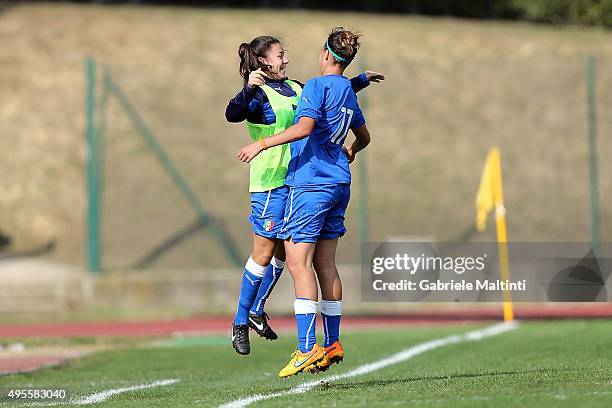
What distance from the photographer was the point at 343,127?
8.27m

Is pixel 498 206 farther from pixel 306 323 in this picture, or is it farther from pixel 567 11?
pixel 567 11

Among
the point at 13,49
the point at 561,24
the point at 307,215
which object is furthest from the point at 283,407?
the point at 561,24

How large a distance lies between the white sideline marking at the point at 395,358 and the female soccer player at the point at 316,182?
34 centimetres

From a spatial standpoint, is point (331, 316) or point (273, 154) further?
point (273, 154)

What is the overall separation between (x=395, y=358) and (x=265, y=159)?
11.5ft

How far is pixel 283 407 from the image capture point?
7035mm

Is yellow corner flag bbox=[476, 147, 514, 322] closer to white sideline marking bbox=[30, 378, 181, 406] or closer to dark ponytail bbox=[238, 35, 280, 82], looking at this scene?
white sideline marking bbox=[30, 378, 181, 406]

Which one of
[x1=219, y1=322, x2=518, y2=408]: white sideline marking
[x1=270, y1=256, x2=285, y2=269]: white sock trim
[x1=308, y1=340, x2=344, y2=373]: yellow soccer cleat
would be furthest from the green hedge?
[x1=308, y1=340, x2=344, y2=373]: yellow soccer cleat

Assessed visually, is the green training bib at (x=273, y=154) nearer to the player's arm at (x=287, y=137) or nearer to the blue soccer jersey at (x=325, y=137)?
the blue soccer jersey at (x=325, y=137)

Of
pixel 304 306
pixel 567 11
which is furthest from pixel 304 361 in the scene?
pixel 567 11

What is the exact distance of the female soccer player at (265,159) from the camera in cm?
872

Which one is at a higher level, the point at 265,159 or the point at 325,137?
the point at 325,137

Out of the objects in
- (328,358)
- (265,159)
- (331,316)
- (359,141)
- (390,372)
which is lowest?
(390,372)

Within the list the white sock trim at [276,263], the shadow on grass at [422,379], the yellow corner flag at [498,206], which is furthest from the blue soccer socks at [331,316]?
the yellow corner flag at [498,206]
